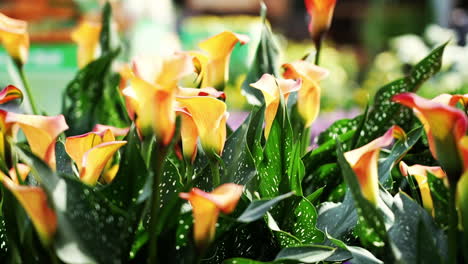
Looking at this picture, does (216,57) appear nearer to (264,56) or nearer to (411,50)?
(264,56)

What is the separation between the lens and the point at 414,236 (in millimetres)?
327

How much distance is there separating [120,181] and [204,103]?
A: 0.07 m

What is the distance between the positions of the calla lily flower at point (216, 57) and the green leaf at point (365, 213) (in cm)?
17

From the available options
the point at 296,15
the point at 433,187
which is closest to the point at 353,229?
the point at 433,187

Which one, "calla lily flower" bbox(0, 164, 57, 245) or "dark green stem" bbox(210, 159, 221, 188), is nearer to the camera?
"calla lily flower" bbox(0, 164, 57, 245)

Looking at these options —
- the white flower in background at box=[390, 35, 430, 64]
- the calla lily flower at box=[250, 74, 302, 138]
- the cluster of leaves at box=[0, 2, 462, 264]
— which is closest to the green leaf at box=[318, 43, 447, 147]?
the cluster of leaves at box=[0, 2, 462, 264]

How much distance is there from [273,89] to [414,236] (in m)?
0.13

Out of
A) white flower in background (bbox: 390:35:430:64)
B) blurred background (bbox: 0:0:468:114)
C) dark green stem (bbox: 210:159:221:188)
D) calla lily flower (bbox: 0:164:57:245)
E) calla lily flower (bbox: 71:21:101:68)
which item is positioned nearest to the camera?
calla lily flower (bbox: 0:164:57:245)

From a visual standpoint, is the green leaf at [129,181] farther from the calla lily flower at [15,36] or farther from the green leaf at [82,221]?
the calla lily flower at [15,36]

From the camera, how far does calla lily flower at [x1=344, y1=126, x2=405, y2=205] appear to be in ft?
1.04

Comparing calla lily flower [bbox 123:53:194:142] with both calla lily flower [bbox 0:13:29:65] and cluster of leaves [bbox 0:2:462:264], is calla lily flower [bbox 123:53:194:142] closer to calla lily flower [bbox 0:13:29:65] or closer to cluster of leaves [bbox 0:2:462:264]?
cluster of leaves [bbox 0:2:462:264]

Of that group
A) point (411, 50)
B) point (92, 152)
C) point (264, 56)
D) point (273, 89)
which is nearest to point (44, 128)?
point (92, 152)

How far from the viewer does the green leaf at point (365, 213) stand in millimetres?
305

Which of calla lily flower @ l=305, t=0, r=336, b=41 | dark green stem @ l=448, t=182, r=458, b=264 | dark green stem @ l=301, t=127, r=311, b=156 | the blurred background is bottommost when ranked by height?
the blurred background
